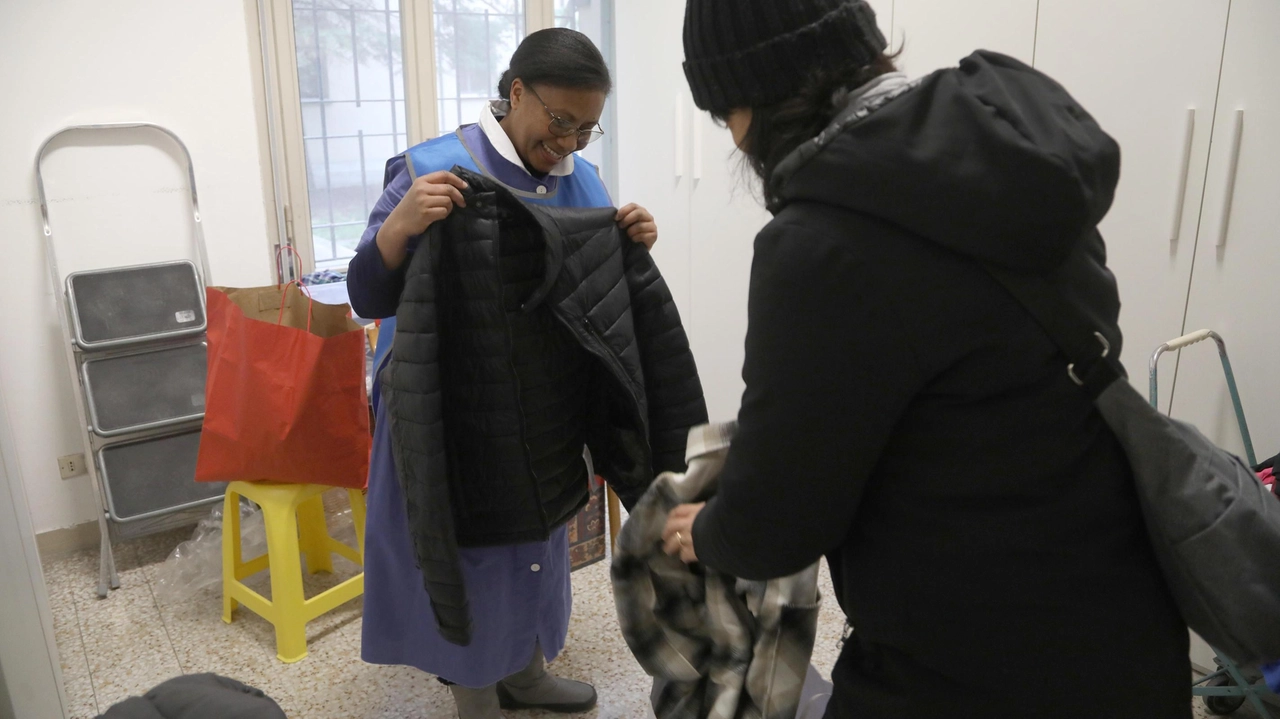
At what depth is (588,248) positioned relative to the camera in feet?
5.17

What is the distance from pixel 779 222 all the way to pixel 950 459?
0.26m

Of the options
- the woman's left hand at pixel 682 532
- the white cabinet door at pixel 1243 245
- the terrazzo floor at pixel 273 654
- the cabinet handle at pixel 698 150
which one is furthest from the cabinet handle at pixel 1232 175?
the cabinet handle at pixel 698 150

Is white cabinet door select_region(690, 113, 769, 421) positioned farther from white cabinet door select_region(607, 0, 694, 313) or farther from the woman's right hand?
the woman's right hand

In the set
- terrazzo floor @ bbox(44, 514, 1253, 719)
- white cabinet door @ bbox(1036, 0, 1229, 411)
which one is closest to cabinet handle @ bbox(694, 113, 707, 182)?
white cabinet door @ bbox(1036, 0, 1229, 411)

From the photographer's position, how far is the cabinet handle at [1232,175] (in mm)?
1868

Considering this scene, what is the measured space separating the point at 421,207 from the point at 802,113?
739 millimetres

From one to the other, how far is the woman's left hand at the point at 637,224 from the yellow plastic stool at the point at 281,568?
106 centimetres

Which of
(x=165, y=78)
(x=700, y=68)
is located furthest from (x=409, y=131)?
(x=700, y=68)

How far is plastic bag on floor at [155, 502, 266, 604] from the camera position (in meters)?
2.60

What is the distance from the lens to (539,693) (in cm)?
203

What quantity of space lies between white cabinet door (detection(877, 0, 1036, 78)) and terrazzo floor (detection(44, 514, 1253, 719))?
152cm

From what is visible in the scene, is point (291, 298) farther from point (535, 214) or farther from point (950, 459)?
point (950, 459)

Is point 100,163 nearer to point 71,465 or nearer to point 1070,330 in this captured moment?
point 71,465

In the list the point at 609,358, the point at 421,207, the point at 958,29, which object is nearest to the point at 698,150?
the point at 958,29
